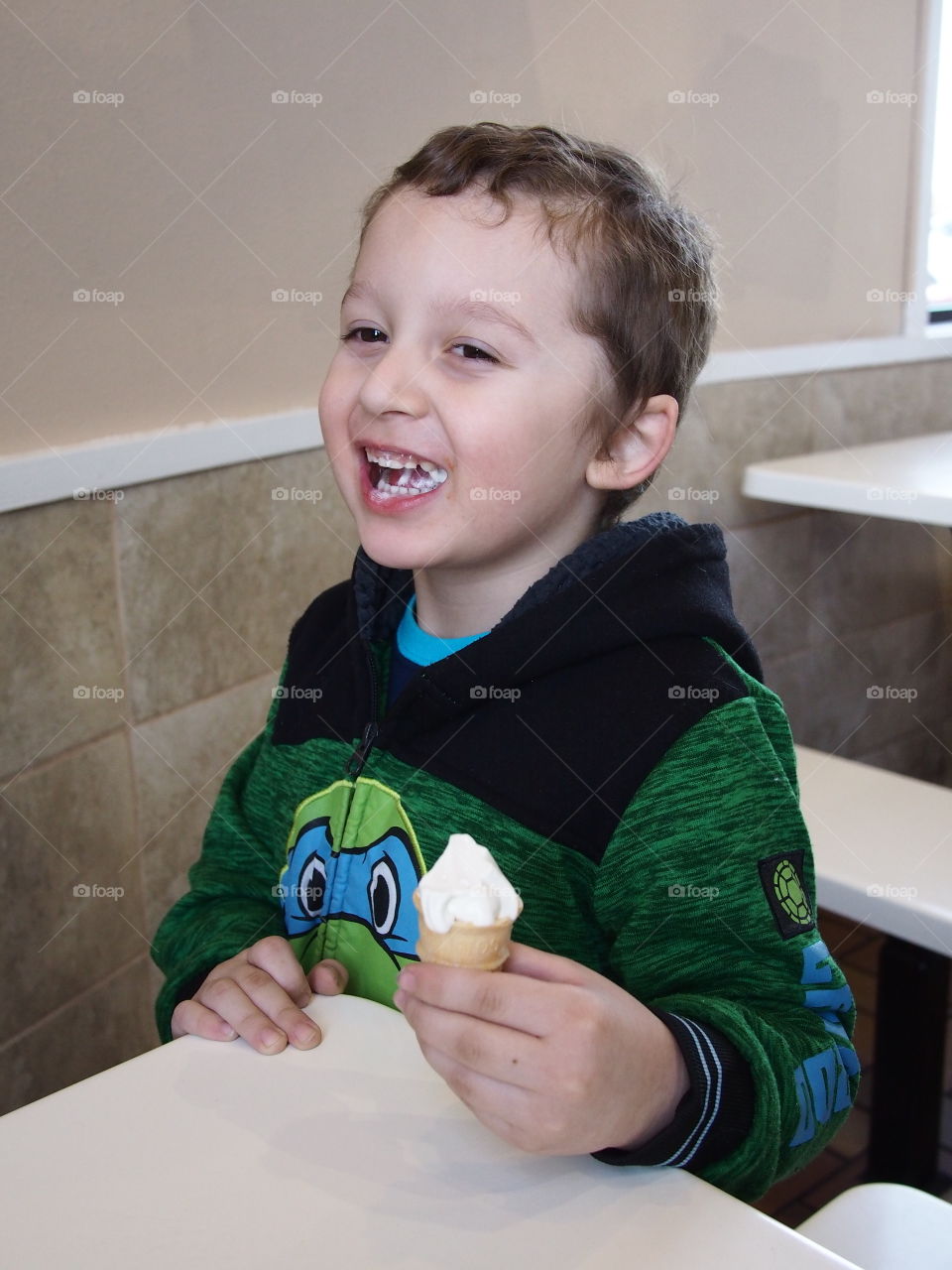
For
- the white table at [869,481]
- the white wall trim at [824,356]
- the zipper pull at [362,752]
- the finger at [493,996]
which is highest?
the white wall trim at [824,356]

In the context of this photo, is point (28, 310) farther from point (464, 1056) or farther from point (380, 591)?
point (464, 1056)

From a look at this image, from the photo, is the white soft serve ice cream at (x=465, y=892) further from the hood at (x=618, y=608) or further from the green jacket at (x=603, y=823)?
the hood at (x=618, y=608)

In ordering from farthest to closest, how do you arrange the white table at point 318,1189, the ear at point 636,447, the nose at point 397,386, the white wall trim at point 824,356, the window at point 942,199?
the window at point 942,199 < the white wall trim at point 824,356 < the ear at point 636,447 < the nose at point 397,386 < the white table at point 318,1189

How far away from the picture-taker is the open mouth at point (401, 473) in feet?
3.25

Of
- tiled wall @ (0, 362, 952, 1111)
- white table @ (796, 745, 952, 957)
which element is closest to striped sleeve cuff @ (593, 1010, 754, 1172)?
white table @ (796, 745, 952, 957)

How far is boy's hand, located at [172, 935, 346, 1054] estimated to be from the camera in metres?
0.79

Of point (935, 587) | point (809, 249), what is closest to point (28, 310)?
point (809, 249)

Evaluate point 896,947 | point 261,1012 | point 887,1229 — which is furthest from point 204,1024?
point 896,947

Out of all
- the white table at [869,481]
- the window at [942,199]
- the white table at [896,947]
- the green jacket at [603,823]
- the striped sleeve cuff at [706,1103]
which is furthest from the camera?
the window at [942,199]

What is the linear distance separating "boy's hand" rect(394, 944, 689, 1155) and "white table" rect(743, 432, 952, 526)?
→ 5.18 feet

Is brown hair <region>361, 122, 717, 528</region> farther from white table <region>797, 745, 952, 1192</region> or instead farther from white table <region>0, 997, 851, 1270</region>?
white table <region>797, 745, 952, 1192</region>

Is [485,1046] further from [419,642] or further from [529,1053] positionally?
[419,642]

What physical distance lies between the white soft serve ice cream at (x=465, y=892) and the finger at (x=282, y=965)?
21cm

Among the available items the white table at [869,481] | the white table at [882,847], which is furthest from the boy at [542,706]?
the white table at [869,481]
